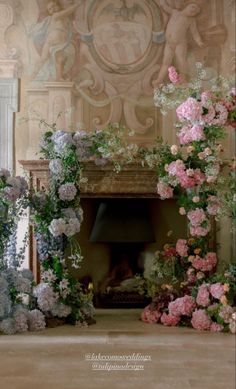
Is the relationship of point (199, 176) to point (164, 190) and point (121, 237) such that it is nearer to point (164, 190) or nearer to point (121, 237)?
point (164, 190)

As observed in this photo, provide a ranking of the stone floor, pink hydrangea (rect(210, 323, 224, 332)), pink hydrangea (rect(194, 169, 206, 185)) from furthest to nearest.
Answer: pink hydrangea (rect(194, 169, 206, 185)) → pink hydrangea (rect(210, 323, 224, 332)) → the stone floor

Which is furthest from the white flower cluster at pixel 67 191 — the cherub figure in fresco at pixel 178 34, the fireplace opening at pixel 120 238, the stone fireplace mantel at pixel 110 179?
the cherub figure in fresco at pixel 178 34

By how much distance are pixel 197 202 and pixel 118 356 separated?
68.6 inches

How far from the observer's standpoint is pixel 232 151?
571 cm

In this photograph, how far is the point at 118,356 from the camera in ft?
12.2

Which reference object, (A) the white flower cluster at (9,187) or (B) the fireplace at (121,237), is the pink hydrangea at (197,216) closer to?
(B) the fireplace at (121,237)

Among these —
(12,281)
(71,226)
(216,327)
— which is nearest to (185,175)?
(71,226)

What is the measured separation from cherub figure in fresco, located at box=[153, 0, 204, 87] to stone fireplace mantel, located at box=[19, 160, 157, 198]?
983 mm

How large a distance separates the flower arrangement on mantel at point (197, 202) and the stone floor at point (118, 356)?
0.21m

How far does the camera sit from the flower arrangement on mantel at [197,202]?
4.73 meters

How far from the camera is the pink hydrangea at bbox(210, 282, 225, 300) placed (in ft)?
15.4

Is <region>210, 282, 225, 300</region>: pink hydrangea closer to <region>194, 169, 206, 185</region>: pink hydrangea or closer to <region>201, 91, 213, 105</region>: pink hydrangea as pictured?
<region>194, 169, 206, 185</region>: pink hydrangea

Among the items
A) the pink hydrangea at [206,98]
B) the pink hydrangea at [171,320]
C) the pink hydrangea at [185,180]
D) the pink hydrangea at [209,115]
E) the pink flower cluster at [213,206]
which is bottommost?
the pink hydrangea at [171,320]

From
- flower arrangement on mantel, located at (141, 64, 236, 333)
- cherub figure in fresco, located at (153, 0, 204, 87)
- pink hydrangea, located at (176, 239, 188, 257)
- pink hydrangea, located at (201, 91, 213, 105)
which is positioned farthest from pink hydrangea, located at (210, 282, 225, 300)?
cherub figure in fresco, located at (153, 0, 204, 87)
